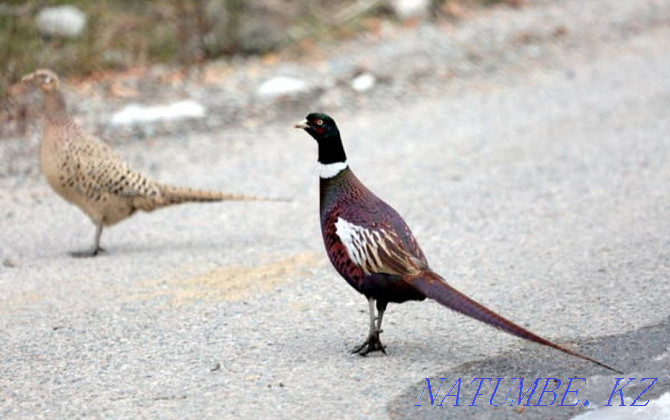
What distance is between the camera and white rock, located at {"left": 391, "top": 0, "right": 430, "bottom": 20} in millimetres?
12539

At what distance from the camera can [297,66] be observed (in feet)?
36.5

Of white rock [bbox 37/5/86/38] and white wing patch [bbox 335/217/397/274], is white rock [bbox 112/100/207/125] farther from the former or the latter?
white wing patch [bbox 335/217/397/274]

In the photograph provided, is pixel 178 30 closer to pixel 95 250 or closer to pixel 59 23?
pixel 59 23

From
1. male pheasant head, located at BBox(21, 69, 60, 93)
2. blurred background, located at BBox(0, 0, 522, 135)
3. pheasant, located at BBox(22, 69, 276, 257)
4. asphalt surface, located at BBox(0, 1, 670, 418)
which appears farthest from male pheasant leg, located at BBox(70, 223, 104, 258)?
blurred background, located at BBox(0, 0, 522, 135)

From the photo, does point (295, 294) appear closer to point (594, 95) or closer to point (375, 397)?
point (375, 397)

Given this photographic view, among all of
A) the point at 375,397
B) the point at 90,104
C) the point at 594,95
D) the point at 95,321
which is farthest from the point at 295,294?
the point at 594,95

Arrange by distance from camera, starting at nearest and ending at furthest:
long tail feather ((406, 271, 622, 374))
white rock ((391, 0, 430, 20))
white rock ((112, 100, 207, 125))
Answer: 1. long tail feather ((406, 271, 622, 374))
2. white rock ((112, 100, 207, 125))
3. white rock ((391, 0, 430, 20))

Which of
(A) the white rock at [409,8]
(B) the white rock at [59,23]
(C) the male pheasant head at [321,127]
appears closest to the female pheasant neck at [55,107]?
(C) the male pheasant head at [321,127]

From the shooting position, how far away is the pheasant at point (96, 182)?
7.37 metres

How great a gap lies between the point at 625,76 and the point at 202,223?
16.6ft

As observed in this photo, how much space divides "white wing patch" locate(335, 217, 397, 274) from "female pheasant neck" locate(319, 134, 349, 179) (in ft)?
1.09

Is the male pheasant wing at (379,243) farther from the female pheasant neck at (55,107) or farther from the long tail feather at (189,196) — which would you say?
the female pheasant neck at (55,107)

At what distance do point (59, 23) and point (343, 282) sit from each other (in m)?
5.95

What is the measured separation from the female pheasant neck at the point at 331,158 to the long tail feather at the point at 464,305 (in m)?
0.70
